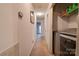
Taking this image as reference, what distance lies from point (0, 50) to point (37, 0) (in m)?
0.55

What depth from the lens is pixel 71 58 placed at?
29.6 inches

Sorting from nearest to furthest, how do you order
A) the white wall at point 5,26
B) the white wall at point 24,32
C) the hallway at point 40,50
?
the white wall at point 5,26 < the hallway at point 40,50 < the white wall at point 24,32

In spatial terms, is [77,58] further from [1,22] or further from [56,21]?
[56,21]

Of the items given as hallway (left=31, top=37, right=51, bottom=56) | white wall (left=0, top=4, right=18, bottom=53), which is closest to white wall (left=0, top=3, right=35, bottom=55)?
white wall (left=0, top=4, right=18, bottom=53)

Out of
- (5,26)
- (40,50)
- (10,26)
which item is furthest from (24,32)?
(5,26)

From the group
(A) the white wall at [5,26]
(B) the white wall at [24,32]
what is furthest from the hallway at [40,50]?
(A) the white wall at [5,26]

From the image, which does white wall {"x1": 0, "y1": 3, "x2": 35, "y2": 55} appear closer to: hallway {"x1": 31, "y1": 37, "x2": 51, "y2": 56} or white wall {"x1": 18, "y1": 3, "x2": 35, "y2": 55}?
white wall {"x1": 18, "y1": 3, "x2": 35, "y2": 55}

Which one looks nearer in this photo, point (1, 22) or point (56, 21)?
point (1, 22)

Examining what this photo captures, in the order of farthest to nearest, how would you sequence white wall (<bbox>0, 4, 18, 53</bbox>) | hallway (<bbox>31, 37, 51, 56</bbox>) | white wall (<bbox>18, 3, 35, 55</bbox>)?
1. white wall (<bbox>18, 3, 35, 55</bbox>)
2. hallway (<bbox>31, 37, 51, 56</bbox>)
3. white wall (<bbox>0, 4, 18, 53</bbox>)

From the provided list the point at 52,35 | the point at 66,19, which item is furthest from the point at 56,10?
the point at 52,35

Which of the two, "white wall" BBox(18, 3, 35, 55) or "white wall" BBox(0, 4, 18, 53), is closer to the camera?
"white wall" BBox(0, 4, 18, 53)

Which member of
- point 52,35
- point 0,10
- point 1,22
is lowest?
point 52,35

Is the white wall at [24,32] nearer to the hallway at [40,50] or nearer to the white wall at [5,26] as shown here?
the hallway at [40,50]

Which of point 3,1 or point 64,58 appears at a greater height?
point 3,1
